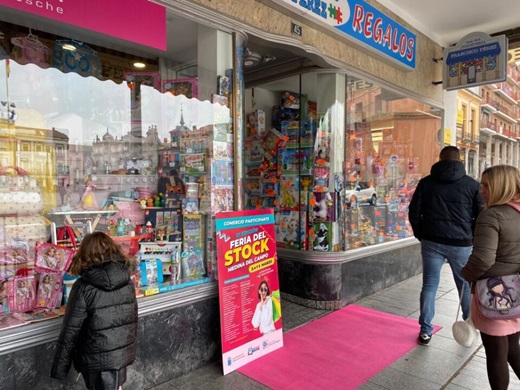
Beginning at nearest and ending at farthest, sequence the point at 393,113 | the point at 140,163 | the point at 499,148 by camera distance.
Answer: the point at 140,163 → the point at 393,113 → the point at 499,148

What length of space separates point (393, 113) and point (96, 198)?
14.9 feet

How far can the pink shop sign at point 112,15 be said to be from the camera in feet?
7.09

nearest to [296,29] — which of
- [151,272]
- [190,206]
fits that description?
[190,206]

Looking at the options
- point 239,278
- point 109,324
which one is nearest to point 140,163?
point 239,278

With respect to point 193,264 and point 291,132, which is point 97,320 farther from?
point 291,132

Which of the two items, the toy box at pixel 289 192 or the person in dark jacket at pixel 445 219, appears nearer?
the person in dark jacket at pixel 445 219

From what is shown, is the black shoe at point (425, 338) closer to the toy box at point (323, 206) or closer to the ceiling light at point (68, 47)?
the toy box at point (323, 206)

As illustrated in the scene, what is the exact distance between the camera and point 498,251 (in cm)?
206

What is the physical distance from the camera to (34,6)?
6.91 ft

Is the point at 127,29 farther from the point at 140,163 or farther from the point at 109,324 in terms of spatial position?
the point at 109,324

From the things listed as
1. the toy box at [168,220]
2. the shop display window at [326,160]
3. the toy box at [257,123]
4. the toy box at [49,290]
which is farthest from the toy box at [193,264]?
the toy box at [257,123]

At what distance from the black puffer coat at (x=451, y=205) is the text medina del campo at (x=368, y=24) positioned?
1.99 m

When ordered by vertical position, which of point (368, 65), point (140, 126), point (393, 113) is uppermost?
point (368, 65)

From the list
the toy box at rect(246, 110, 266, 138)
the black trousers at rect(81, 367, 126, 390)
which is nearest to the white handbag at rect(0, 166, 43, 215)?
the black trousers at rect(81, 367, 126, 390)
